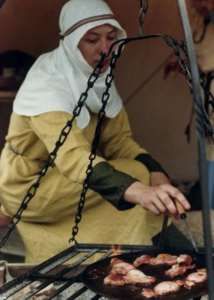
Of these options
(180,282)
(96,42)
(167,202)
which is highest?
(96,42)

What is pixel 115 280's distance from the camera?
2.50 meters

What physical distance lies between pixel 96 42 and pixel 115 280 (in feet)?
4.32

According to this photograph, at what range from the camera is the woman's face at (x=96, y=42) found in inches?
133

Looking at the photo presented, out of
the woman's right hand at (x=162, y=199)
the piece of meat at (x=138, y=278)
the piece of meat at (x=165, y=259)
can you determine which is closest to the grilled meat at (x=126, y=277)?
the piece of meat at (x=138, y=278)

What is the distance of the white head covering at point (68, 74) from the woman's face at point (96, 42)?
0.03 m

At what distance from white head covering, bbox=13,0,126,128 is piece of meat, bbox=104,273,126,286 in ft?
3.19

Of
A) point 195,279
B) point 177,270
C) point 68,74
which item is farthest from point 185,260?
point 68,74

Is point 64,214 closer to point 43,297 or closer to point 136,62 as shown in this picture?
point 43,297

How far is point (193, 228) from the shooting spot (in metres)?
4.18

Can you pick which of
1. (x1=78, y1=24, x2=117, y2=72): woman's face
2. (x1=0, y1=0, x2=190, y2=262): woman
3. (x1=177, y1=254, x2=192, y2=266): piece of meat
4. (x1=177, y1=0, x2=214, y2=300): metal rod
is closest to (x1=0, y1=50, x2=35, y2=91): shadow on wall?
(x1=0, y1=0, x2=190, y2=262): woman

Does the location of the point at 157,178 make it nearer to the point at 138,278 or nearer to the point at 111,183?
the point at 111,183

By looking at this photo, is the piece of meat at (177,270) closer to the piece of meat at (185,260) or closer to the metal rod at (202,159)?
the piece of meat at (185,260)

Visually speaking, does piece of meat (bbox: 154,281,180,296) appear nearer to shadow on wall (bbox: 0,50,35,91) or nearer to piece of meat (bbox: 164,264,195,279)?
piece of meat (bbox: 164,264,195,279)

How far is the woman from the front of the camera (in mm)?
3342
